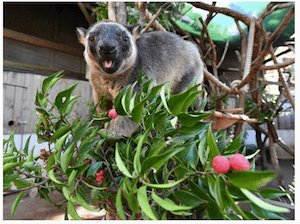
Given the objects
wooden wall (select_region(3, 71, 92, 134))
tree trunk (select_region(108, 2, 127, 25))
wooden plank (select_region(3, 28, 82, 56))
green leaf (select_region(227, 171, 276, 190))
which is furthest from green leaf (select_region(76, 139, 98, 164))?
wooden plank (select_region(3, 28, 82, 56))

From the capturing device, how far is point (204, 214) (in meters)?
0.45

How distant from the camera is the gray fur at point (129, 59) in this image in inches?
46.9

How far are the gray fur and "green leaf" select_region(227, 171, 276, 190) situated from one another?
589 mm

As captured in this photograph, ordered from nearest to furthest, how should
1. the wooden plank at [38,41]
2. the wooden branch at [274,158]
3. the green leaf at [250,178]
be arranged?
the green leaf at [250,178] → the wooden plank at [38,41] → the wooden branch at [274,158]

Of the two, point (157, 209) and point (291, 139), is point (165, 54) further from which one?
point (291, 139)

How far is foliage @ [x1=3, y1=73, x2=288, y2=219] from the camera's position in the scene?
38 centimetres

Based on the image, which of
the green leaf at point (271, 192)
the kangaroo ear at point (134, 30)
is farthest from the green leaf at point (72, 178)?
the kangaroo ear at point (134, 30)

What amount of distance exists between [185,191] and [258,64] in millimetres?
2011

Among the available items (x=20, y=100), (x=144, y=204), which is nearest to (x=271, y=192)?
(x=144, y=204)

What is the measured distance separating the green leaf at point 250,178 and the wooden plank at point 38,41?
353 centimetres

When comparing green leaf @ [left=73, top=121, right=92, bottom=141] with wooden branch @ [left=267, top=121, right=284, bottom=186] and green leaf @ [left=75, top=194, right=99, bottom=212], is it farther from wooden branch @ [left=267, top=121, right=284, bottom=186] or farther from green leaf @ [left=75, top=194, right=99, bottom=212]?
wooden branch @ [left=267, top=121, right=284, bottom=186]

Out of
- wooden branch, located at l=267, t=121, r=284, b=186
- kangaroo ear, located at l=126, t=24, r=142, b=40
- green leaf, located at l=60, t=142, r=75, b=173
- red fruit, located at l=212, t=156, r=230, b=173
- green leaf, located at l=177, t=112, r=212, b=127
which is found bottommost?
wooden branch, located at l=267, t=121, r=284, b=186

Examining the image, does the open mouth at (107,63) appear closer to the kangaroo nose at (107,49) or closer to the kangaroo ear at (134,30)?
the kangaroo nose at (107,49)
